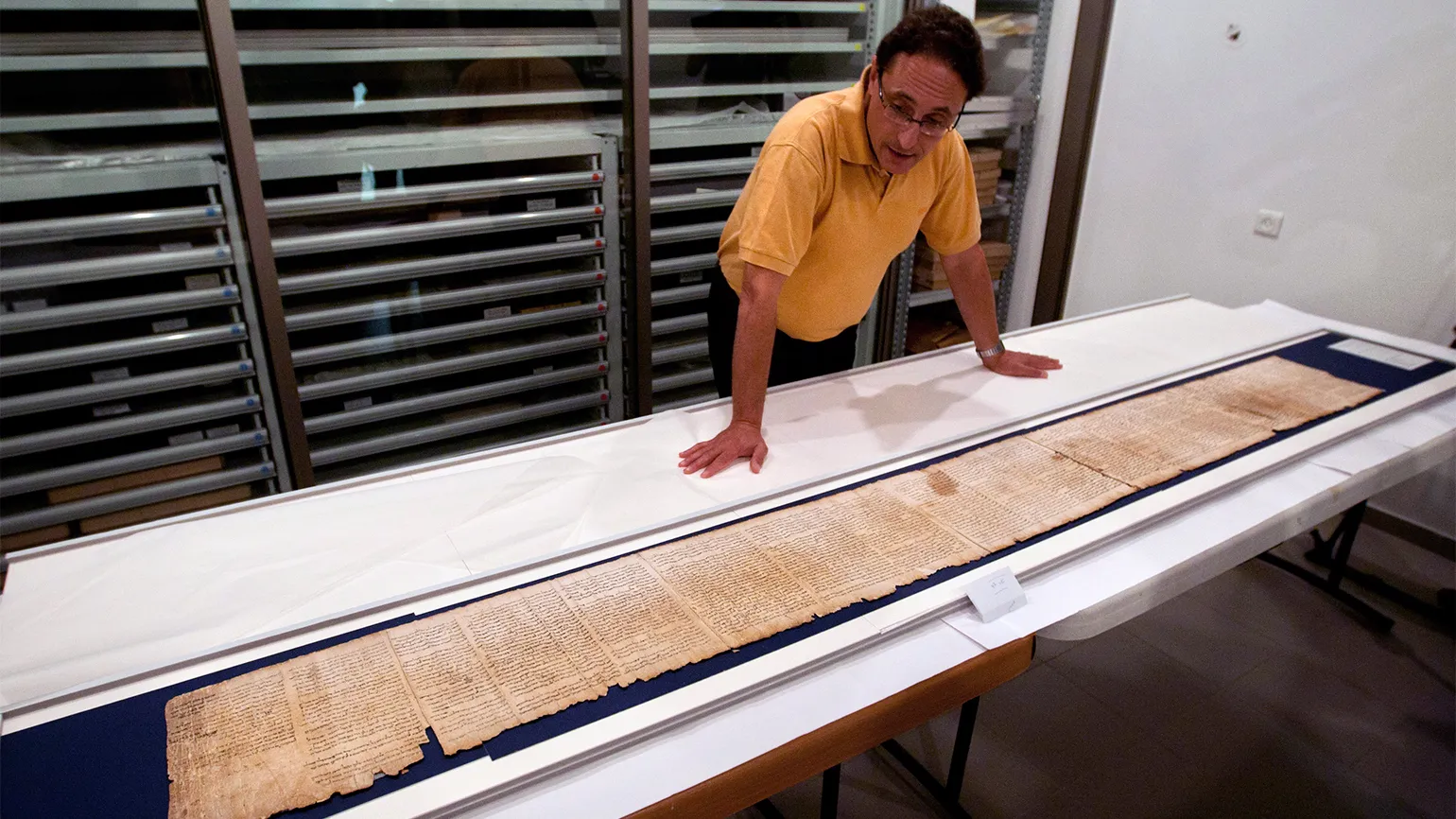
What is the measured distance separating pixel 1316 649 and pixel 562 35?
8.73ft

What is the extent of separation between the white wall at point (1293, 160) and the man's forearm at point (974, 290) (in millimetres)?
1485

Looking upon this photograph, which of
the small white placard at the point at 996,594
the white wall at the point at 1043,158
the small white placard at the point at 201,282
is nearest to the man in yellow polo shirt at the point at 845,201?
the small white placard at the point at 996,594

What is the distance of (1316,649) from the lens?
7.56ft

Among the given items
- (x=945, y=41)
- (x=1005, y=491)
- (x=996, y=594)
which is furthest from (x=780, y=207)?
(x=996, y=594)

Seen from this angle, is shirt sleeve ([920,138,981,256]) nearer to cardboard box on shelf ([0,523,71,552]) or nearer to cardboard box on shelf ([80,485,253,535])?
cardboard box on shelf ([80,485,253,535])

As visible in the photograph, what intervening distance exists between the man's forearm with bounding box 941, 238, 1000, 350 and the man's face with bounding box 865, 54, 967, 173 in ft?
1.41

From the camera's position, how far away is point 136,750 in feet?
3.00

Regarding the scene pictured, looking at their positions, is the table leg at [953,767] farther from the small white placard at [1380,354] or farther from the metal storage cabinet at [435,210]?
the metal storage cabinet at [435,210]

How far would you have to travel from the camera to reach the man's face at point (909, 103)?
1419 millimetres

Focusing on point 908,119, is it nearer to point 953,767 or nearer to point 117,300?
point 953,767

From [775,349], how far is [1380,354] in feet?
5.17

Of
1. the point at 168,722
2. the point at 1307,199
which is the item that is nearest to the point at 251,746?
the point at 168,722

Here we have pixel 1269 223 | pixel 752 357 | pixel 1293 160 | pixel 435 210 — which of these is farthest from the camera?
pixel 1269 223

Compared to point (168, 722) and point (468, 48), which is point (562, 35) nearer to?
point (468, 48)
